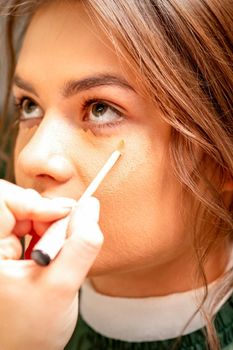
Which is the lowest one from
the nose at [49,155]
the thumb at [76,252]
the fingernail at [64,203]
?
the thumb at [76,252]

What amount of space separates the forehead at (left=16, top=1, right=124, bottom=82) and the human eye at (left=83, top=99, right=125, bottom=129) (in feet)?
0.17

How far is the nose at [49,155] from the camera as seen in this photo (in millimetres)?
797

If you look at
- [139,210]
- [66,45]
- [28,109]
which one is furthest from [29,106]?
[139,210]

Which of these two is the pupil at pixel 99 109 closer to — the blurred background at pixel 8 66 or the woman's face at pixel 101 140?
the woman's face at pixel 101 140

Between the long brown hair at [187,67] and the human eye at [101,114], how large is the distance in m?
0.06

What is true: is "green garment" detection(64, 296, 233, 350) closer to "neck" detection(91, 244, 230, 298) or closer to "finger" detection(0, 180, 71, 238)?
"neck" detection(91, 244, 230, 298)

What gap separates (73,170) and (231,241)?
0.33 metres

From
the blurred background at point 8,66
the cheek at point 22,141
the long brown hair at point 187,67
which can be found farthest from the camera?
the blurred background at point 8,66

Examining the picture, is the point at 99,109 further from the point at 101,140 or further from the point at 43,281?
the point at 43,281

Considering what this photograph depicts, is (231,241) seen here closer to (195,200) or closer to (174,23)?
(195,200)

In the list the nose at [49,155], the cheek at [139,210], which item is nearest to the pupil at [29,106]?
the nose at [49,155]

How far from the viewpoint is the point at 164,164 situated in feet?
2.70

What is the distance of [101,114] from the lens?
0.84m

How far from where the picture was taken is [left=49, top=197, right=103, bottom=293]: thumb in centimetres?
65
